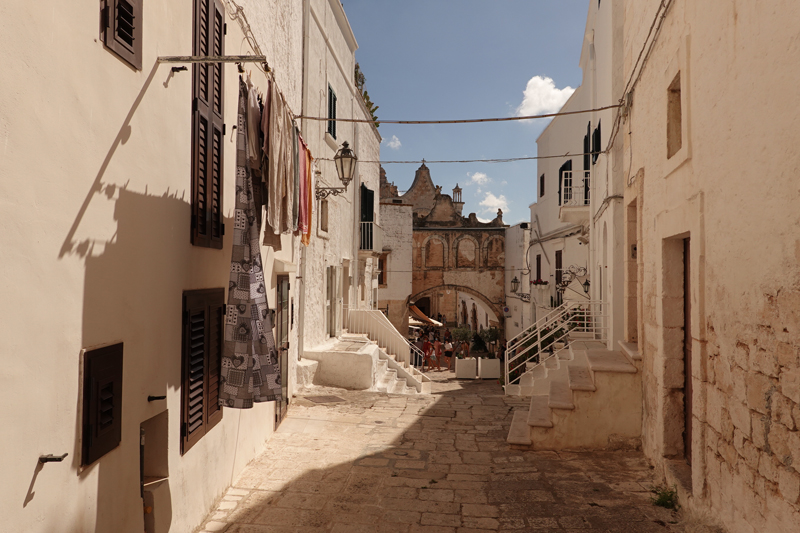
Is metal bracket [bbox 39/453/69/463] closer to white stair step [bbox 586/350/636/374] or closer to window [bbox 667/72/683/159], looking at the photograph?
window [bbox 667/72/683/159]

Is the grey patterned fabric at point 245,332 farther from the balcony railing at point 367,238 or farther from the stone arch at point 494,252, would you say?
the stone arch at point 494,252

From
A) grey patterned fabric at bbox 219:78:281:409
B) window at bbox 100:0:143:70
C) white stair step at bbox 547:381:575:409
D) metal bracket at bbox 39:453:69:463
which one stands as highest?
window at bbox 100:0:143:70

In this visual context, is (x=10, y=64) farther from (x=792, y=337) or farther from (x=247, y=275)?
(x=792, y=337)

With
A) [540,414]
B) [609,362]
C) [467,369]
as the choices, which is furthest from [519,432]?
[467,369]

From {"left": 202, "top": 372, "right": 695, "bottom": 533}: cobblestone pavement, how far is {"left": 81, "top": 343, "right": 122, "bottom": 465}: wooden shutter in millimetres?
1881

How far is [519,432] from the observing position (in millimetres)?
7562

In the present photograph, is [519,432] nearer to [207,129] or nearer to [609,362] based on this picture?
[609,362]

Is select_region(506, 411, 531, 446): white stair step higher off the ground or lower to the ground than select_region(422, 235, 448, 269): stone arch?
lower

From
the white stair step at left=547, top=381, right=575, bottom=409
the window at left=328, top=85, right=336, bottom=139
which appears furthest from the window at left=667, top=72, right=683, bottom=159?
the window at left=328, top=85, right=336, bottom=139

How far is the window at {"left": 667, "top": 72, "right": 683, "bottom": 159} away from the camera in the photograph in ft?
17.6

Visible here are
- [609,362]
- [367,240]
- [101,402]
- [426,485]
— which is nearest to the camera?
[101,402]

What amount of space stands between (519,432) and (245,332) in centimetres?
451

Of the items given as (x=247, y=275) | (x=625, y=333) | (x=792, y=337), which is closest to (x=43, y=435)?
(x=247, y=275)

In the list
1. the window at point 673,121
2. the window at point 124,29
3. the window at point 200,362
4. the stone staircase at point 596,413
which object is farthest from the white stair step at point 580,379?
the window at point 124,29
